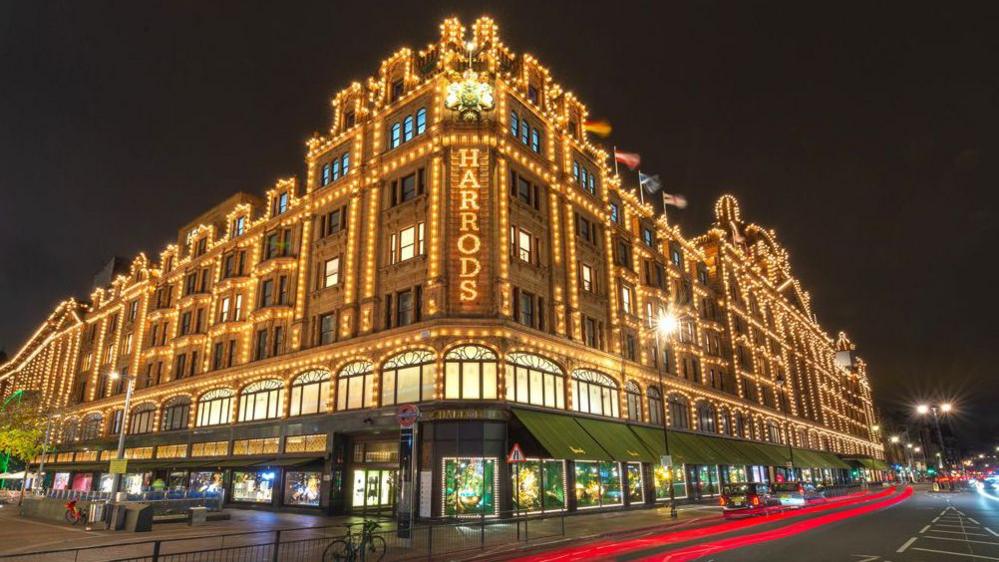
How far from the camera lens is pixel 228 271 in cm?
4947

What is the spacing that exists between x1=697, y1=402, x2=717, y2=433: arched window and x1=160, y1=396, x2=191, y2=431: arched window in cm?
4083

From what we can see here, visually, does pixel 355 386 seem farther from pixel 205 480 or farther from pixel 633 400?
pixel 633 400

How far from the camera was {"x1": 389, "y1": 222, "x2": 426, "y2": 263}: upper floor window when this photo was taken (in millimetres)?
34031

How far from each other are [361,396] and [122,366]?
3710 cm

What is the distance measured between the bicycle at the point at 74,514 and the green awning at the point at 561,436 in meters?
20.5

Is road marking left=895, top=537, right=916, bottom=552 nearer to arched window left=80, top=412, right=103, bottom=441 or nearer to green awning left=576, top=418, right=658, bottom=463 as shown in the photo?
green awning left=576, top=418, right=658, bottom=463

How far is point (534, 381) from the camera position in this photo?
107ft

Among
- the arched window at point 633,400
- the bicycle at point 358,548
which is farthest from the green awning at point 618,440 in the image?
the bicycle at point 358,548

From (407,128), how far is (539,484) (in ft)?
75.3

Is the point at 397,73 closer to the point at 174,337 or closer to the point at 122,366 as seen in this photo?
the point at 174,337

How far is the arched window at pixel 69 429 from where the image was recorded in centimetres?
6125

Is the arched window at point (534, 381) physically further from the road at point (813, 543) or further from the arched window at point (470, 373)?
the road at point (813, 543)

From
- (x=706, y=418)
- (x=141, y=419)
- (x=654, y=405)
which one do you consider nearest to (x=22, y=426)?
(x=141, y=419)

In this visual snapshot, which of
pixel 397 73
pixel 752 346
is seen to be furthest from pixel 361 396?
pixel 752 346
